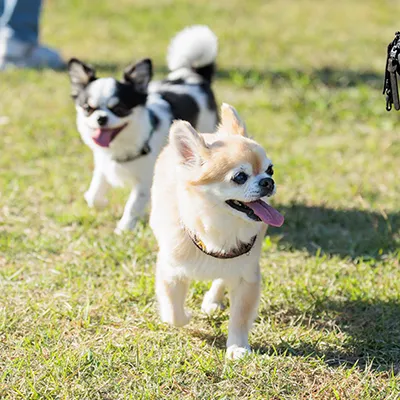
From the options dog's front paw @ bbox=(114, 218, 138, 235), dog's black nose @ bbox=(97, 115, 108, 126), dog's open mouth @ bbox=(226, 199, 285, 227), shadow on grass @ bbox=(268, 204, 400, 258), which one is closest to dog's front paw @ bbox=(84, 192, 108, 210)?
dog's front paw @ bbox=(114, 218, 138, 235)

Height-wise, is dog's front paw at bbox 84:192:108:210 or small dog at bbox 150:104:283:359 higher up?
small dog at bbox 150:104:283:359

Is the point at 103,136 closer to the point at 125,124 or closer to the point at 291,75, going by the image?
the point at 125,124

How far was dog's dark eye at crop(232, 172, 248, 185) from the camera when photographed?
102 inches

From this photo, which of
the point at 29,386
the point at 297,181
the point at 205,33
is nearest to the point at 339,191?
the point at 297,181

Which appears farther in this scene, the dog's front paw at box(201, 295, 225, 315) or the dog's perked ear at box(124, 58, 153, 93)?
the dog's perked ear at box(124, 58, 153, 93)

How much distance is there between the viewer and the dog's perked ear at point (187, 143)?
265cm

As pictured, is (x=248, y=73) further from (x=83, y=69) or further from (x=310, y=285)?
(x=310, y=285)

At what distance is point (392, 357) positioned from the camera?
2906 millimetres

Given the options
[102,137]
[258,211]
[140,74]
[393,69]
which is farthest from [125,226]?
[393,69]

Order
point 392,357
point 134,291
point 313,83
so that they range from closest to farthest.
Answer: point 392,357 < point 134,291 < point 313,83

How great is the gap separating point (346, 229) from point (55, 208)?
1.61 m

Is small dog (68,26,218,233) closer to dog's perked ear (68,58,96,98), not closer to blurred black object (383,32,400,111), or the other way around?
dog's perked ear (68,58,96,98)

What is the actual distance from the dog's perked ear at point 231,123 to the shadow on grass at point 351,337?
0.81 meters

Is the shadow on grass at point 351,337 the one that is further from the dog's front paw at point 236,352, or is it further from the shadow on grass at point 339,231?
the shadow on grass at point 339,231
